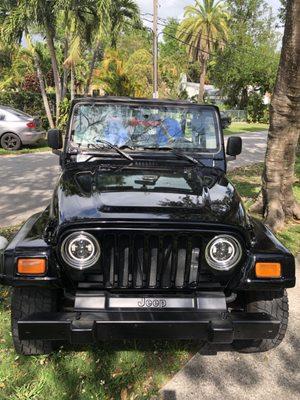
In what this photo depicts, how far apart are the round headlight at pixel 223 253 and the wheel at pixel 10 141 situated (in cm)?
1233

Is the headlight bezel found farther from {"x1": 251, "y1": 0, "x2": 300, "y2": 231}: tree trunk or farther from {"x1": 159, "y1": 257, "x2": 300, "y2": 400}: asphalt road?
{"x1": 251, "y1": 0, "x2": 300, "y2": 231}: tree trunk

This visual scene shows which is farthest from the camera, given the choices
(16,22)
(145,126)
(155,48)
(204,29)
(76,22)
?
(204,29)

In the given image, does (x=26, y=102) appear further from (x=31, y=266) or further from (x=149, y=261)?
(x=149, y=261)

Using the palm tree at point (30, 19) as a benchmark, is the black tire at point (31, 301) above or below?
below

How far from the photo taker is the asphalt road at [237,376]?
279 cm

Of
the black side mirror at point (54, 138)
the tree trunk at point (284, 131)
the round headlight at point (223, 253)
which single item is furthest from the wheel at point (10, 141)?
the round headlight at point (223, 253)

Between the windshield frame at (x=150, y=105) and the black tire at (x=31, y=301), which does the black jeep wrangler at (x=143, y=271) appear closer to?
the black tire at (x=31, y=301)

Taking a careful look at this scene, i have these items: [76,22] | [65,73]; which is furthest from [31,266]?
[65,73]

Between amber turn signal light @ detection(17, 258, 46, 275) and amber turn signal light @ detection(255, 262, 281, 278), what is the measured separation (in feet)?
4.34

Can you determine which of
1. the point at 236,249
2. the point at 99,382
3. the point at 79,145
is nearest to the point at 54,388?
the point at 99,382

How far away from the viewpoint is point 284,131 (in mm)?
5934

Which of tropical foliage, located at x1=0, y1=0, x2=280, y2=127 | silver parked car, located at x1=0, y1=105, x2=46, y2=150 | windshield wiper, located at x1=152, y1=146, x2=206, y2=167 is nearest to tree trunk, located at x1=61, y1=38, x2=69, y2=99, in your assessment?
tropical foliage, located at x1=0, y1=0, x2=280, y2=127

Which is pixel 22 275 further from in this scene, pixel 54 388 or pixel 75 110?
pixel 75 110

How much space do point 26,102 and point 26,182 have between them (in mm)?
10563
